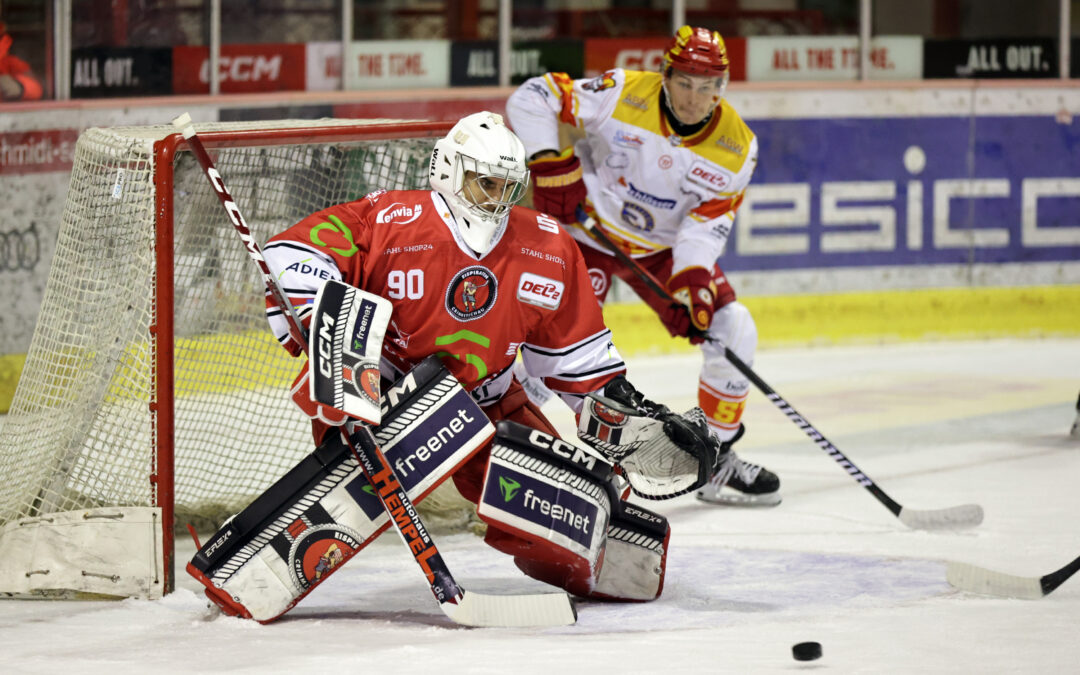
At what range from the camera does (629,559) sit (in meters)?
3.45

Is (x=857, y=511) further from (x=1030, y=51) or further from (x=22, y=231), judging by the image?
(x=1030, y=51)

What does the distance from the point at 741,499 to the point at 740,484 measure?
4 centimetres

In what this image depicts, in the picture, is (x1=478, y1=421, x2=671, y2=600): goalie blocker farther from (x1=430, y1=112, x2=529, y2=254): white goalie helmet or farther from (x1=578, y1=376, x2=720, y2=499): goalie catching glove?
(x1=430, y1=112, x2=529, y2=254): white goalie helmet

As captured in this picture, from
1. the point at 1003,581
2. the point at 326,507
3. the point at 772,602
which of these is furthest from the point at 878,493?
the point at 326,507

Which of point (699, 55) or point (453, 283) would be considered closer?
point (453, 283)

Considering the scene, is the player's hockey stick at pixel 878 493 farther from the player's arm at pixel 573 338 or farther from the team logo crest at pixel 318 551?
the team logo crest at pixel 318 551

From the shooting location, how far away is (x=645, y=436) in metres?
3.35

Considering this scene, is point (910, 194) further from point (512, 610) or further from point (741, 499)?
point (512, 610)

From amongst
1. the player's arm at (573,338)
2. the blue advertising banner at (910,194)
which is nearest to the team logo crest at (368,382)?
the player's arm at (573,338)

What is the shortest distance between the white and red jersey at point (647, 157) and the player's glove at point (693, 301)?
4 centimetres

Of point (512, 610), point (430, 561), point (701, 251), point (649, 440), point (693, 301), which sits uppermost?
point (701, 251)

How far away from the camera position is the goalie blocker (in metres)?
3.26

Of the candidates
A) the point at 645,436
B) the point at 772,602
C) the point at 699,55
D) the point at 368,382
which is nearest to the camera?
the point at 368,382

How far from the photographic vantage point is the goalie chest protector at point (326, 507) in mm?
3184
